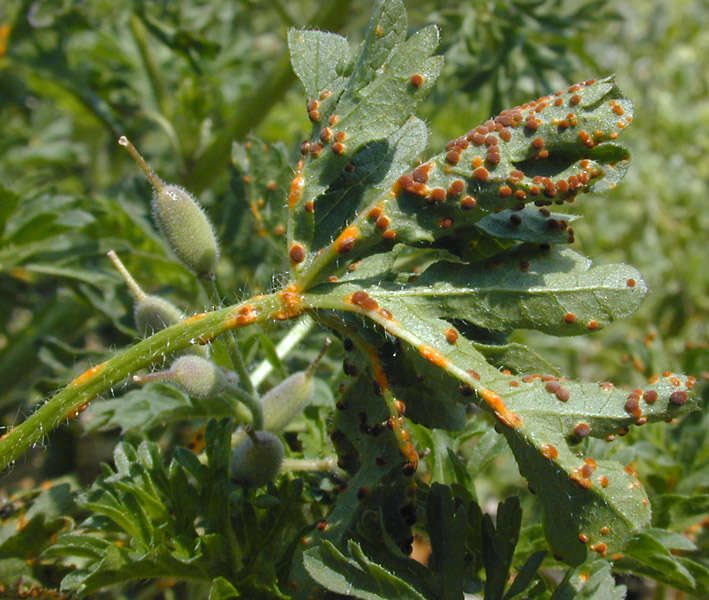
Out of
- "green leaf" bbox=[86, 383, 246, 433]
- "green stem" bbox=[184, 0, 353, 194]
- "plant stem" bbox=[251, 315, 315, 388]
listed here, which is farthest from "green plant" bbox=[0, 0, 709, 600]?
"green stem" bbox=[184, 0, 353, 194]

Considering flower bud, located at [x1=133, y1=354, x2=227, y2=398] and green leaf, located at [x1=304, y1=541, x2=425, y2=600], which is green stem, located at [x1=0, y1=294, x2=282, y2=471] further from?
green leaf, located at [x1=304, y1=541, x2=425, y2=600]

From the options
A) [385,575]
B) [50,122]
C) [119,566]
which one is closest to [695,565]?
[385,575]

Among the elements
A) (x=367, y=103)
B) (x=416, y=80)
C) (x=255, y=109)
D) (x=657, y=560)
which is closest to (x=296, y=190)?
(x=367, y=103)

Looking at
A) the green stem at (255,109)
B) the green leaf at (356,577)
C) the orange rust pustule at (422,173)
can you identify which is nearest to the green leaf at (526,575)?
the green leaf at (356,577)

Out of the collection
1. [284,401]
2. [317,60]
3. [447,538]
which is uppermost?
[317,60]

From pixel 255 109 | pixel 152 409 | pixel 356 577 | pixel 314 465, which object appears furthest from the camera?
pixel 255 109

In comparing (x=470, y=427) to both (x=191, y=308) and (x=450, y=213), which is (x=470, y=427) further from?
(x=191, y=308)

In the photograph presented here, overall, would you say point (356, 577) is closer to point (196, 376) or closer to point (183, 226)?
point (196, 376)
